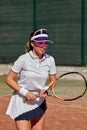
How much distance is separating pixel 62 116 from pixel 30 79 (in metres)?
4.56

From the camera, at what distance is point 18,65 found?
4.91 metres

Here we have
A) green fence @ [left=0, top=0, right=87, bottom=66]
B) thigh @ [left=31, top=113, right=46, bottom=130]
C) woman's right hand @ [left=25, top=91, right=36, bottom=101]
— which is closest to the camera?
woman's right hand @ [left=25, top=91, right=36, bottom=101]

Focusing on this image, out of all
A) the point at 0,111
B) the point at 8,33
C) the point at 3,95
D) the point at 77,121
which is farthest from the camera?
the point at 8,33

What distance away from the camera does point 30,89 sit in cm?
492

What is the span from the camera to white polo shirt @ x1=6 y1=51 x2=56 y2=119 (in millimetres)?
4891

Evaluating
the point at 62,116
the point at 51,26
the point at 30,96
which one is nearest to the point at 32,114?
the point at 30,96

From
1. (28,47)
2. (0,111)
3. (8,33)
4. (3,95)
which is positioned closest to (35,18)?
(8,33)

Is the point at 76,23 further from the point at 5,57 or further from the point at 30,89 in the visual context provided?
the point at 30,89

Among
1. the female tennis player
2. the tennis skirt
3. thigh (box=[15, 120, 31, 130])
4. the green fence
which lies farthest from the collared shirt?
the green fence

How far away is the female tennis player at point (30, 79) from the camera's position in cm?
488

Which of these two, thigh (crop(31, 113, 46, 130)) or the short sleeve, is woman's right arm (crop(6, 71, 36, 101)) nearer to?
the short sleeve

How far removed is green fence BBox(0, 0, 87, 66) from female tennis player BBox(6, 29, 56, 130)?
1275 cm

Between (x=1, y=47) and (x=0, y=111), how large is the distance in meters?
9.83

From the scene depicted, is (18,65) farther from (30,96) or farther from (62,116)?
(62,116)
